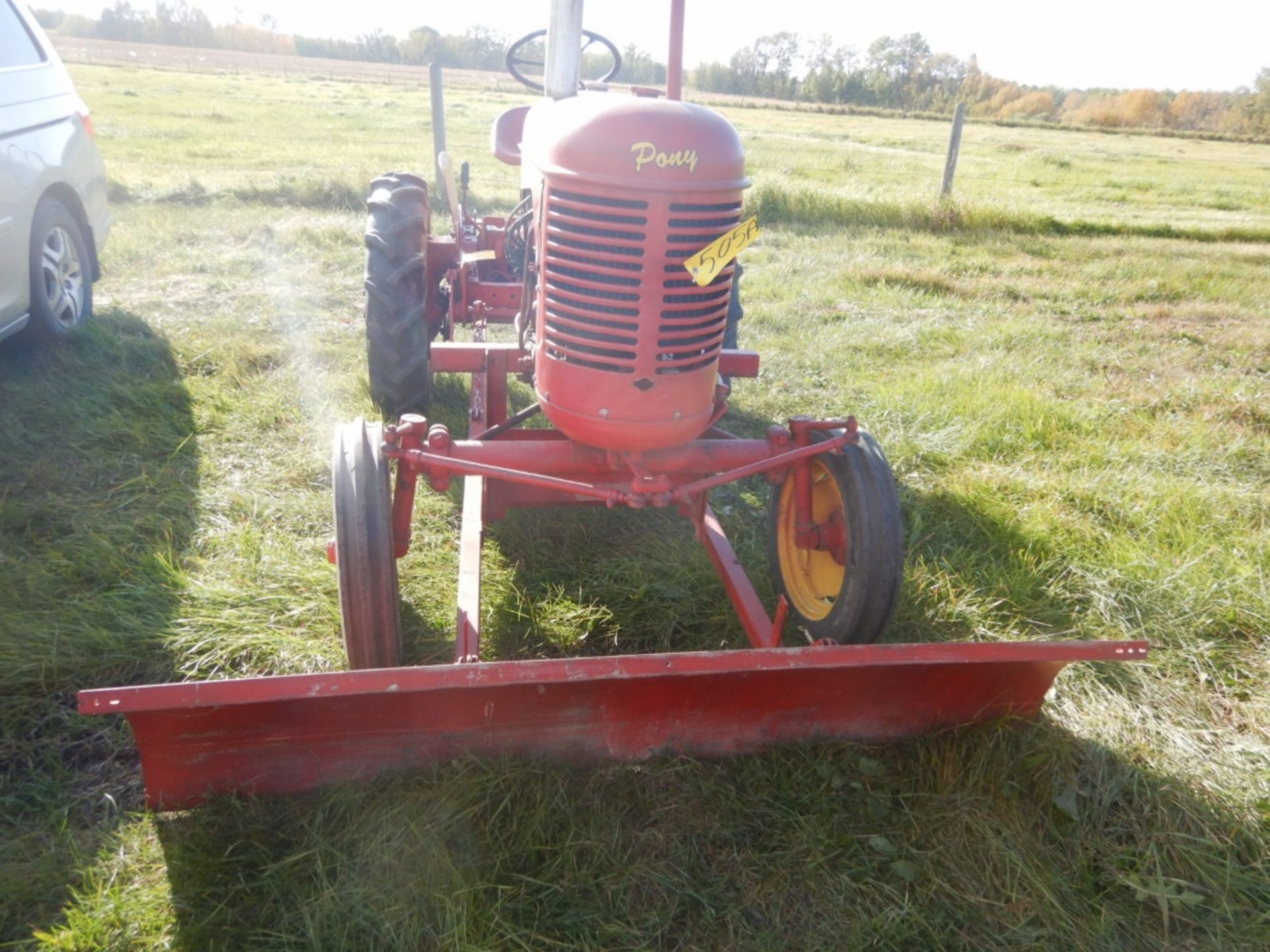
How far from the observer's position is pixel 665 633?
298 cm

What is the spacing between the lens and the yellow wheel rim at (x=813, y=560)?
2.83 m

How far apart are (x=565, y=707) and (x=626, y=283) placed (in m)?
1.11

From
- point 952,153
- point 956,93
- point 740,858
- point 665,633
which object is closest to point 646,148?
point 665,633

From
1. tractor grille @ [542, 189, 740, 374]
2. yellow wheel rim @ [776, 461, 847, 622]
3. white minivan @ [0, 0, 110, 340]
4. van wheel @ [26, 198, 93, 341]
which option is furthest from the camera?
van wheel @ [26, 198, 93, 341]

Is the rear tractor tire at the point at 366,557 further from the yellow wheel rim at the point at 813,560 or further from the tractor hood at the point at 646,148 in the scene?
the yellow wheel rim at the point at 813,560

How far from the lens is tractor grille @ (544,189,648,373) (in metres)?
2.21

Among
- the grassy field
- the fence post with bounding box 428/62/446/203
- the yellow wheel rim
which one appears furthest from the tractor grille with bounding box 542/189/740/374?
the fence post with bounding box 428/62/446/203

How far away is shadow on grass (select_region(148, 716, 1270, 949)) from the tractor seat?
10.8ft

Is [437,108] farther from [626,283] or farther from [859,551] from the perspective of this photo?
[859,551]

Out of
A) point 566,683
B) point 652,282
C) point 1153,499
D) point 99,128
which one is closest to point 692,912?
point 566,683

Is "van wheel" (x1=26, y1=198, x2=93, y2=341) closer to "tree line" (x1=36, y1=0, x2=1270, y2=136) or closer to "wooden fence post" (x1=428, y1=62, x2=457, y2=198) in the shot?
"wooden fence post" (x1=428, y1=62, x2=457, y2=198)

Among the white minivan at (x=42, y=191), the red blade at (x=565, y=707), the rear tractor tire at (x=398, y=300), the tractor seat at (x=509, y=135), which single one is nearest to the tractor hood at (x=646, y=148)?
the red blade at (x=565, y=707)

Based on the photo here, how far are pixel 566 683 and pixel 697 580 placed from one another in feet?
3.76

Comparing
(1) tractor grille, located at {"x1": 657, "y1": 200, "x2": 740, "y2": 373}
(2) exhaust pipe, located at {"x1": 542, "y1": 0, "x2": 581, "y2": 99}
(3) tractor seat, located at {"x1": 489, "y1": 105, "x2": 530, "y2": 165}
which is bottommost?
(1) tractor grille, located at {"x1": 657, "y1": 200, "x2": 740, "y2": 373}
